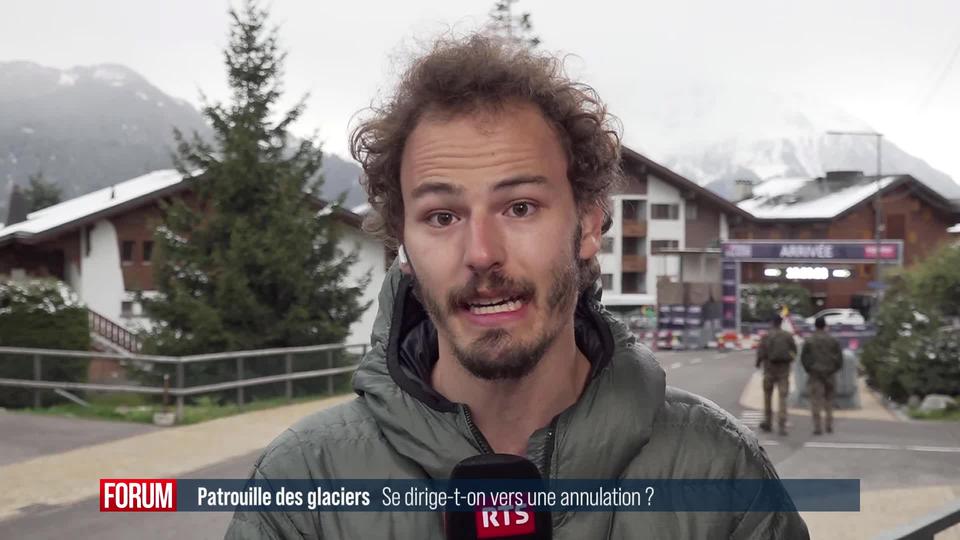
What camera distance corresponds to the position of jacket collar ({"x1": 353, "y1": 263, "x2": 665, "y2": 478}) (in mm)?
1592

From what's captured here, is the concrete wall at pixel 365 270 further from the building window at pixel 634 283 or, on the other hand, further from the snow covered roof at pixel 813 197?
the snow covered roof at pixel 813 197

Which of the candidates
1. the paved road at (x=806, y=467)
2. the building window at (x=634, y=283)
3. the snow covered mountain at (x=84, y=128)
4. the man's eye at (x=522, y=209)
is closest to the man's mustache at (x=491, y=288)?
the man's eye at (x=522, y=209)

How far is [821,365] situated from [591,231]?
994 cm

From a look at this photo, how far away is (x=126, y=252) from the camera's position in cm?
2134

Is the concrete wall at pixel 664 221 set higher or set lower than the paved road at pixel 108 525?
higher

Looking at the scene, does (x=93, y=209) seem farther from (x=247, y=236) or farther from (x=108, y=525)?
(x=108, y=525)

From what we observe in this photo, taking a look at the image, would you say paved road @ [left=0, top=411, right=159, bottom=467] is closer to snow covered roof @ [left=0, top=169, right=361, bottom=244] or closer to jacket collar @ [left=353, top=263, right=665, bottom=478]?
snow covered roof @ [left=0, top=169, right=361, bottom=244]

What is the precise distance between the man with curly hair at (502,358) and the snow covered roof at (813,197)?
108 feet

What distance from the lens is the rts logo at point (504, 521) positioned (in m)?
1.45

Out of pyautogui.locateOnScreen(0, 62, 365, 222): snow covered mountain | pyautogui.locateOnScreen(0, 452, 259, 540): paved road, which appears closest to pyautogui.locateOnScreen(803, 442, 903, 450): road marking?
pyautogui.locateOnScreen(0, 452, 259, 540): paved road

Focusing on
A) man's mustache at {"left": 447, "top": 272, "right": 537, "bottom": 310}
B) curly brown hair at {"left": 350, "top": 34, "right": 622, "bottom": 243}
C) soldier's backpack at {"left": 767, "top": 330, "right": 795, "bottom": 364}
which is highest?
curly brown hair at {"left": 350, "top": 34, "right": 622, "bottom": 243}

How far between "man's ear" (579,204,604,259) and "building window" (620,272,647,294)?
1457 inches

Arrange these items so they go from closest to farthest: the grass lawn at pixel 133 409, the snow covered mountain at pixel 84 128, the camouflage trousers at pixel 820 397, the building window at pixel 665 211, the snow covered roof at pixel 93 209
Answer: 1. the camouflage trousers at pixel 820 397
2. the grass lawn at pixel 133 409
3. the snow covered mountain at pixel 84 128
4. the snow covered roof at pixel 93 209
5. the building window at pixel 665 211

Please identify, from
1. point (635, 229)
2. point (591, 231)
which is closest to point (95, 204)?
point (635, 229)
